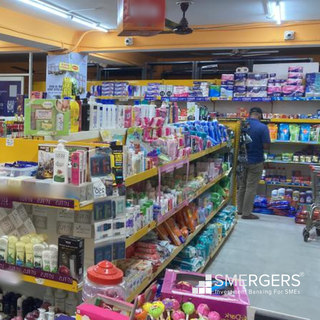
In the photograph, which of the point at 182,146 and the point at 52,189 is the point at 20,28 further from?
the point at 52,189

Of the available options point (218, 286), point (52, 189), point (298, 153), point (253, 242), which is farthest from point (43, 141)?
point (298, 153)

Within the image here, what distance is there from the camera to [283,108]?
26.1 feet

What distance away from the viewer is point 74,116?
2605 mm

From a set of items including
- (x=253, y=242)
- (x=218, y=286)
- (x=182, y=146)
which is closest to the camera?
(x=218, y=286)

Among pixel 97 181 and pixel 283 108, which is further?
pixel 283 108

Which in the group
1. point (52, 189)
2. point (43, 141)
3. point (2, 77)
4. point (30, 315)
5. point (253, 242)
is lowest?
point (253, 242)

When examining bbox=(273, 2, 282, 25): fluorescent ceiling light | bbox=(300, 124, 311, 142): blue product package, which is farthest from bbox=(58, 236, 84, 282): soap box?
bbox=(300, 124, 311, 142): blue product package

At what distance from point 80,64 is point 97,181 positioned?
728 cm

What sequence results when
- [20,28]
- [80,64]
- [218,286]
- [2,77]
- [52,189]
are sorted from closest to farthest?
[52,189] < [218,286] < [20,28] < [80,64] < [2,77]

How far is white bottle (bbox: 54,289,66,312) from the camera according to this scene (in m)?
2.27

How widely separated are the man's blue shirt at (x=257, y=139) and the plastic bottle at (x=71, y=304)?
205 inches

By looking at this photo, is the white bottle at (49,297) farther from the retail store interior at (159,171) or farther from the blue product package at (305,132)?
the blue product package at (305,132)

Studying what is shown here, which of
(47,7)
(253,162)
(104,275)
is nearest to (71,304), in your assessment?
(104,275)

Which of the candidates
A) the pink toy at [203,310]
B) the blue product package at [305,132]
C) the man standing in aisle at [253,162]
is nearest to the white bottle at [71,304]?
the pink toy at [203,310]
